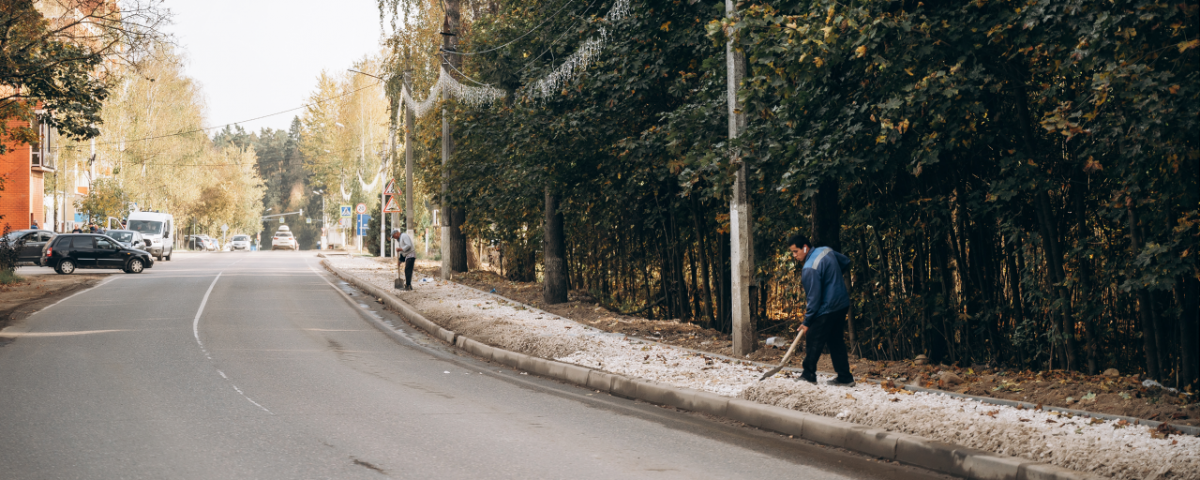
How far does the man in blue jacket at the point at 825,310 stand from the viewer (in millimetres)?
8852

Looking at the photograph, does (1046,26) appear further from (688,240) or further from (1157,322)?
(688,240)

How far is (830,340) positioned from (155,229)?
44.4 metres

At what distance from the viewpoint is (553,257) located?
63.0ft

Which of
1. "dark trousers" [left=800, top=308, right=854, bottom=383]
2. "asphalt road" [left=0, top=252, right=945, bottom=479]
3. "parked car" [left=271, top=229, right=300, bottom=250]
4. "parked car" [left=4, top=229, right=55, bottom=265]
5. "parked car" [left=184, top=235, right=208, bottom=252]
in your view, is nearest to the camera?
"asphalt road" [left=0, top=252, right=945, bottom=479]

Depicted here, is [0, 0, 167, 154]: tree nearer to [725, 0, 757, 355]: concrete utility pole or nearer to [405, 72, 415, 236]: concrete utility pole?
[405, 72, 415, 236]: concrete utility pole

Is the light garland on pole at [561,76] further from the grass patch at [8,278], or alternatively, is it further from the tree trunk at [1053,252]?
the grass patch at [8,278]

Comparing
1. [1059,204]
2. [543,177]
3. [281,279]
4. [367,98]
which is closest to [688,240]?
[543,177]

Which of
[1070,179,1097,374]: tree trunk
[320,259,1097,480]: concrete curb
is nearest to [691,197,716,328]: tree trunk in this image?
[320,259,1097,480]: concrete curb

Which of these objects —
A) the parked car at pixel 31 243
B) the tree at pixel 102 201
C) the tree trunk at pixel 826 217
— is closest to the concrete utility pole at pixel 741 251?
the tree trunk at pixel 826 217

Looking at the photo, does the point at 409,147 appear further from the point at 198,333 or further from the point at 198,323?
the point at 198,333

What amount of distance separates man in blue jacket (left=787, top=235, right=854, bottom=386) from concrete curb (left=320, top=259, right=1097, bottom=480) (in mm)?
1036

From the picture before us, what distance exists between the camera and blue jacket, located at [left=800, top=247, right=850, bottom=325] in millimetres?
8836

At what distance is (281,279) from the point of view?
2989cm

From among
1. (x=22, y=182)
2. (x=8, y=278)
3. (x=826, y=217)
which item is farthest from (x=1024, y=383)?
(x=22, y=182)
